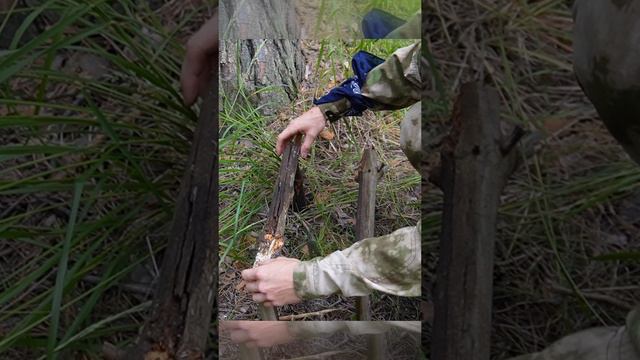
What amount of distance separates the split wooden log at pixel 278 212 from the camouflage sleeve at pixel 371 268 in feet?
0.14

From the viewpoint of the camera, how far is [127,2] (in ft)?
4.94

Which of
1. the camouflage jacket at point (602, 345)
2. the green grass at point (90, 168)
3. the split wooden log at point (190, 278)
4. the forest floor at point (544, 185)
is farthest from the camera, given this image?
the forest floor at point (544, 185)

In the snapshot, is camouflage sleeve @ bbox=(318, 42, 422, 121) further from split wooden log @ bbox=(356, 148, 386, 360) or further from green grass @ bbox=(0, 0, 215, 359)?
green grass @ bbox=(0, 0, 215, 359)

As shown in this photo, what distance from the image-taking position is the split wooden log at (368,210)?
110 cm

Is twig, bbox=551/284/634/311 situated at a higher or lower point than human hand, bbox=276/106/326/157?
lower

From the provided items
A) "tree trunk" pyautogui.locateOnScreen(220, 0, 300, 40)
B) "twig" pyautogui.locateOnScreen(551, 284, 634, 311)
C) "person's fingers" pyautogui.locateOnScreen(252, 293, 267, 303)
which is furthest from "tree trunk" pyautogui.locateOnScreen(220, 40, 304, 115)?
"twig" pyautogui.locateOnScreen(551, 284, 634, 311)

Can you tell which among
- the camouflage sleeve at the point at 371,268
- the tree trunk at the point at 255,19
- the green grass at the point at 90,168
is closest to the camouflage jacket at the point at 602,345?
the camouflage sleeve at the point at 371,268

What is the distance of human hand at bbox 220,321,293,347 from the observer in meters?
1.11

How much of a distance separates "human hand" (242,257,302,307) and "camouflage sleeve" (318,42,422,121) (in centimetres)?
20

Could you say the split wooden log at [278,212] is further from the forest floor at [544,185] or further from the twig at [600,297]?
the twig at [600,297]

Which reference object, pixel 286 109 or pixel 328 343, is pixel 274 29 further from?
pixel 328 343

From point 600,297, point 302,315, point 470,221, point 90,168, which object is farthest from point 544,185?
point 90,168

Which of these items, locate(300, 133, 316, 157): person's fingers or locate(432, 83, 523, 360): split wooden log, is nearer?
locate(300, 133, 316, 157): person's fingers

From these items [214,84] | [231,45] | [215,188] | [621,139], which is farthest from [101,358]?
[621,139]
